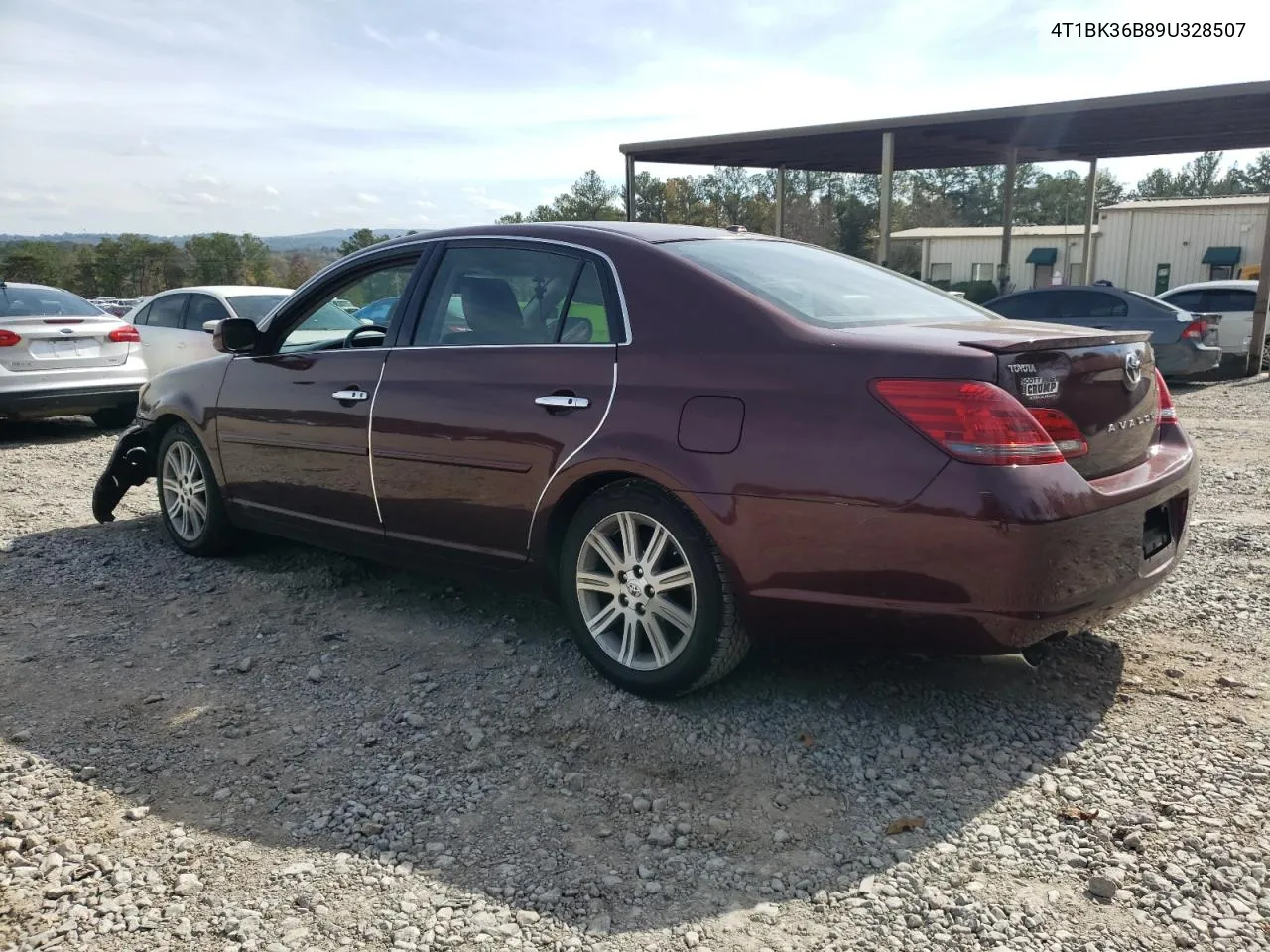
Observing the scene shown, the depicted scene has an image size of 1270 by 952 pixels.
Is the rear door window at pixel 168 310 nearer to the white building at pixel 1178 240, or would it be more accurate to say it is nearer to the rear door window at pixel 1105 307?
the rear door window at pixel 1105 307

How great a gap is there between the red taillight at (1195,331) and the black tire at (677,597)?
1261cm

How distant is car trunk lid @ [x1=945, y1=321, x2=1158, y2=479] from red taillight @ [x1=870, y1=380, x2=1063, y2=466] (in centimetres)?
7

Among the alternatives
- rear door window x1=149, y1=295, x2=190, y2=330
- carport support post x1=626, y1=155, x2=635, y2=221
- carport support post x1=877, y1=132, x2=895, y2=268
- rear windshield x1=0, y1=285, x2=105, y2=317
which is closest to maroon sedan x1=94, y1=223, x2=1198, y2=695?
rear windshield x1=0, y1=285, x2=105, y2=317

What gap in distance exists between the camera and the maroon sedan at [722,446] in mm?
2953

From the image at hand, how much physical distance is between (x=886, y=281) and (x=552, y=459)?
1581 mm

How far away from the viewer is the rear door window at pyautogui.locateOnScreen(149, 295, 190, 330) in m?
11.6

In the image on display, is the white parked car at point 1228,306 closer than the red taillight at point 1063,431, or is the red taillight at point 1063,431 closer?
the red taillight at point 1063,431

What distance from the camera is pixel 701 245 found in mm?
3947

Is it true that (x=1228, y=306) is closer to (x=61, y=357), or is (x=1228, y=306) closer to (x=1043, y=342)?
(x=1043, y=342)

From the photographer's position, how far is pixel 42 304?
33.1 ft

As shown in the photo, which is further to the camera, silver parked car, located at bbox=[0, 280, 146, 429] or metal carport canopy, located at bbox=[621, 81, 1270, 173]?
metal carport canopy, located at bbox=[621, 81, 1270, 173]

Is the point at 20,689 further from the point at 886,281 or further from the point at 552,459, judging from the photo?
the point at 886,281

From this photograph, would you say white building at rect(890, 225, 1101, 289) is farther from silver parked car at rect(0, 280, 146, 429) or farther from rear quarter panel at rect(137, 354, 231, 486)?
rear quarter panel at rect(137, 354, 231, 486)

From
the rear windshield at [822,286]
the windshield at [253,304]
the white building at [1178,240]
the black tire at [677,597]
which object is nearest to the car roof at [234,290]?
the windshield at [253,304]
